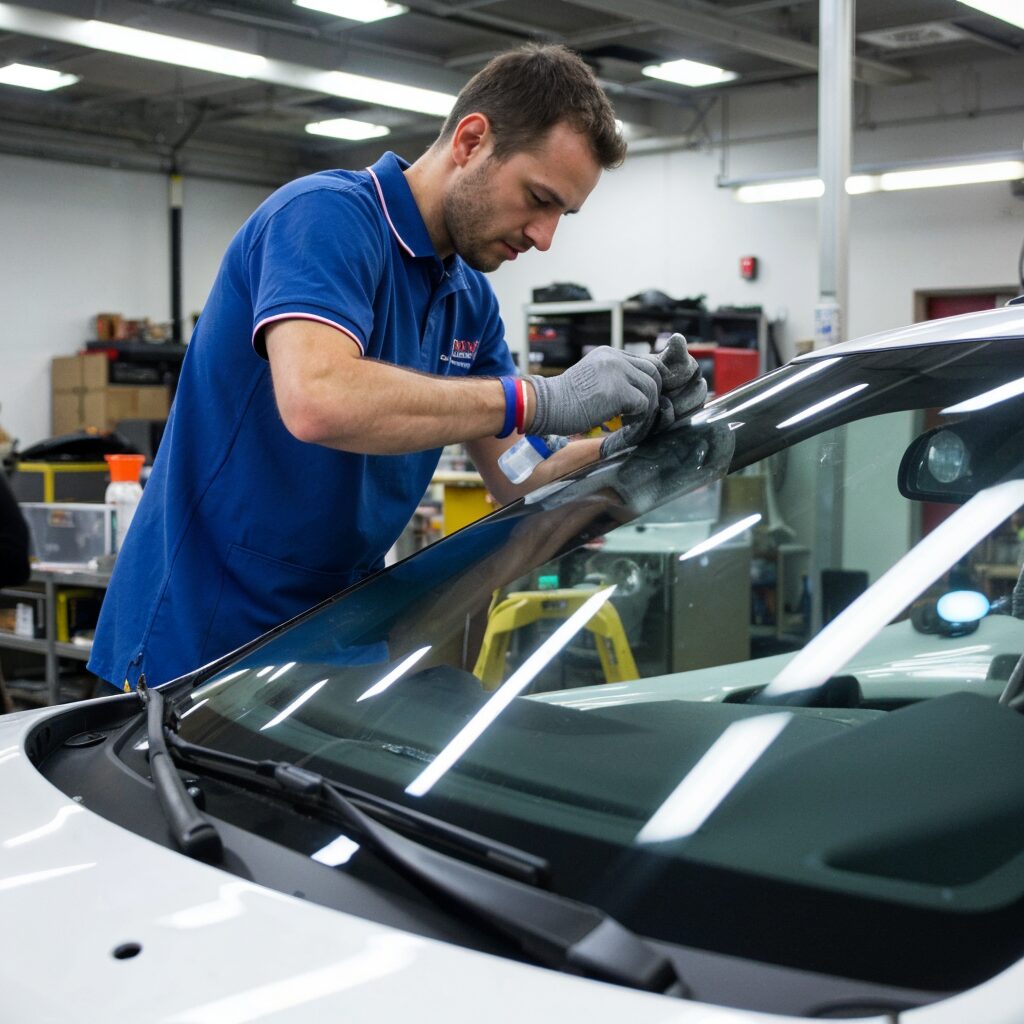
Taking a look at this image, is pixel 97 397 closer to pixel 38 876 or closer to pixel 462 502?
pixel 462 502

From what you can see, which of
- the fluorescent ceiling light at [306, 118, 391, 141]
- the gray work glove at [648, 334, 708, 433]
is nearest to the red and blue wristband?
the gray work glove at [648, 334, 708, 433]

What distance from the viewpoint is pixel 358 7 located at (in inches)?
297

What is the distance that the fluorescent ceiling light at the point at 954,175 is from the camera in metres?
8.38

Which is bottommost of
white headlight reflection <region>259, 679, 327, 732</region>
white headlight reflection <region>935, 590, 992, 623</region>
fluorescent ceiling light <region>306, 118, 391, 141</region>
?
white headlight reflection <region>259, 679, 327, 732</region>

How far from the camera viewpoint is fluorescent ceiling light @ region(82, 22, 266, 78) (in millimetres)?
7234

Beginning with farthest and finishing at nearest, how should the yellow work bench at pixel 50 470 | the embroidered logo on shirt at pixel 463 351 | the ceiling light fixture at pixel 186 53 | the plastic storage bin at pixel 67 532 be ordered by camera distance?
the ceiling light fixture at pixel 186 53 → the yellow work bench at pixel 50 470 → the plastic storage bin at pixel 67 532 → the embroidered logo on shirt at pixel 463 351

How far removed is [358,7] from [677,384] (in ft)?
21.9

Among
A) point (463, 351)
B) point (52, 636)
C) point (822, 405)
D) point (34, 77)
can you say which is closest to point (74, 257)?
point (34, 77)

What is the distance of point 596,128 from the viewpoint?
63.9 inches

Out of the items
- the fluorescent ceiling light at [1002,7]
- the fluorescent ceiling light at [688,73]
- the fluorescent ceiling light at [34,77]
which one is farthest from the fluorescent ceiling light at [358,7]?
the fluorescent ceiling light at [1002,7]

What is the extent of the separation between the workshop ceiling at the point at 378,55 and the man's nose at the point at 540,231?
5.92 m

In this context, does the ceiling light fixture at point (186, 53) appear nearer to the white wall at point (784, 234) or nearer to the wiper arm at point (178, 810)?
the white wall at point (784, 234)

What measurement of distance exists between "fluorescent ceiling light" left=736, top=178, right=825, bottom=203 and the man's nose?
7.77 metres

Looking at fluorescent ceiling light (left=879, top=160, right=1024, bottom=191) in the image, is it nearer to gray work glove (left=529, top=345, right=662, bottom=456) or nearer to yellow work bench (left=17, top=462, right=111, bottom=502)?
yellow work bench (left=17, top=462, right=111, bottom=502)
